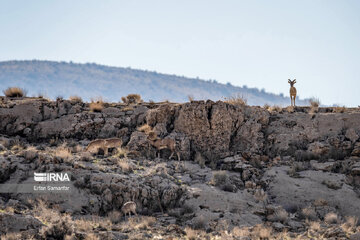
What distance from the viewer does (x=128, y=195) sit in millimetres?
16312

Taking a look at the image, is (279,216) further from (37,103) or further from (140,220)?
(37,103)

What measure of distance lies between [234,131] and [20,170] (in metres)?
10.4

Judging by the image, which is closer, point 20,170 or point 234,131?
point 20,170

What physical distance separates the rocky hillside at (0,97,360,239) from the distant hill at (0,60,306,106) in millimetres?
132572

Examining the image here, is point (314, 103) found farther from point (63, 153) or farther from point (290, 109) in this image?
point (63, 153)

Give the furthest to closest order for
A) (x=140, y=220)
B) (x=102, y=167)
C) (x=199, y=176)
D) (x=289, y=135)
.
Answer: (x=289, y=135) < (x=199, y=176) < (x=102, y=167) < (x=140, y=220)

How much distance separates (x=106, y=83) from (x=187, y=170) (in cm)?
15331

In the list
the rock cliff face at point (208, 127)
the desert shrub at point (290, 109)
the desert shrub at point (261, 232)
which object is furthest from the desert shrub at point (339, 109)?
the desert shrub at point (261, 232)

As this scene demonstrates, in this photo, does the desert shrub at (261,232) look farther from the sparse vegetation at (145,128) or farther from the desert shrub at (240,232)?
the sparse vegetation at (145,128)

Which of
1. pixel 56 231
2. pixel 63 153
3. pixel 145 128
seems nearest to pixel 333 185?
pixel 145 128

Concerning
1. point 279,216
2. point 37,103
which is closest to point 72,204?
point 279,216

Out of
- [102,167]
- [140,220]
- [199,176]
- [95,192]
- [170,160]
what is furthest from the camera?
[170,160]

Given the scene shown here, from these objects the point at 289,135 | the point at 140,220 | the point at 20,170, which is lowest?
the point at 140,220

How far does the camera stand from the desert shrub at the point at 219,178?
18.1m
